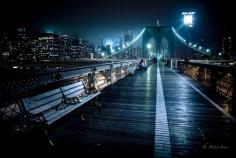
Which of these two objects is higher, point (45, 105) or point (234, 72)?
point (234, 72)

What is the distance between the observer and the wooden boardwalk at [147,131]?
14.5 ft

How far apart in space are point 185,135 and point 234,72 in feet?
11.8

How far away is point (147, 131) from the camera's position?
5.39m

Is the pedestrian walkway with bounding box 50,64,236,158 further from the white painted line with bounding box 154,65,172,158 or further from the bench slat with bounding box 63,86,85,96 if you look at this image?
the bench slat with bounding box 63,86,85,96

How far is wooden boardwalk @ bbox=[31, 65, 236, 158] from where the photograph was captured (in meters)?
4.43

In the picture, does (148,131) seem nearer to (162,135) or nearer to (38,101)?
(162,135)

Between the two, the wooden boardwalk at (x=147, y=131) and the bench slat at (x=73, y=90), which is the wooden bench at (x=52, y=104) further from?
the wooden boardwalk at (x=147, y=131)

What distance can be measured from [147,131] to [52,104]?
2.33m

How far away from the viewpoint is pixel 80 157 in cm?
418

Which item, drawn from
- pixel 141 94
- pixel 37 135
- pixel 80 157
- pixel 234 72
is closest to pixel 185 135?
pixel 80 157

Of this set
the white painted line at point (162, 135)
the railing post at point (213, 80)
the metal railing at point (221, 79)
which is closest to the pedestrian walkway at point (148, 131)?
the white painted line at point (162, 135)

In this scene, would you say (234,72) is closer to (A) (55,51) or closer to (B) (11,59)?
(B) (11,59)

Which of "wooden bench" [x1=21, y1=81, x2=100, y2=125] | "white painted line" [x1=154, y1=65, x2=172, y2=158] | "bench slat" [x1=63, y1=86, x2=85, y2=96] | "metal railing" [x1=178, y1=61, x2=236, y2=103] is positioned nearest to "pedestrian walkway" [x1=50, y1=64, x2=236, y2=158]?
"white painted line" [x1=154, y1=65, x2=172, y2=158]

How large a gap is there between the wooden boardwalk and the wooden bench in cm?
42
